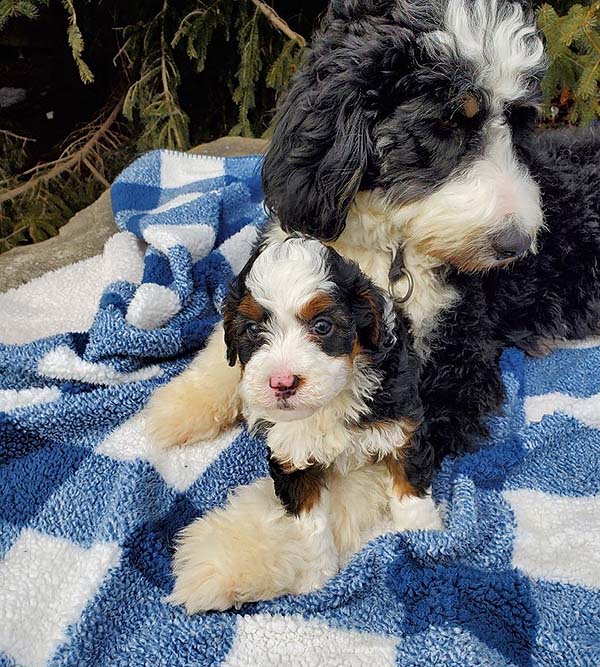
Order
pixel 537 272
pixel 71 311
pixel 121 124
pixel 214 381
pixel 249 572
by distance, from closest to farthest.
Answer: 1. pixel 249 572
2. pixel 214 381
3. pixel 537 272
4. pixel 71 311
5. pixel 121 124

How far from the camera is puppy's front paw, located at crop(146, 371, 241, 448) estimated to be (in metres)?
2.30

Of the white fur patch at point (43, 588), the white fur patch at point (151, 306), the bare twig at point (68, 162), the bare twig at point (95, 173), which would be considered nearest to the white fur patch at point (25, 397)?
the white fur patch at point (151, 306)

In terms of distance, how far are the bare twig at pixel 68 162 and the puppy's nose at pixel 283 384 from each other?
3087 millimetres

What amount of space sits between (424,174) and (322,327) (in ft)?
1.91

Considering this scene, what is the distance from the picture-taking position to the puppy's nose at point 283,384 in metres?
1.58

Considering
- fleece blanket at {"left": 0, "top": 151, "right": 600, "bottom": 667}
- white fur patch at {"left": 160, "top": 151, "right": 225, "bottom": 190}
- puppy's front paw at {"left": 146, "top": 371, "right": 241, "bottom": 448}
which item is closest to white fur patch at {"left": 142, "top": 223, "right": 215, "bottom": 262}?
fleece blanket at {"left": 0, "top": 151, "right": 600, "bottom": 667}

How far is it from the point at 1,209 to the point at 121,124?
109 cm

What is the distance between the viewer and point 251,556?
1.79 metres

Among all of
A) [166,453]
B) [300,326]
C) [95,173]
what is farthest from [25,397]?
[95,173]

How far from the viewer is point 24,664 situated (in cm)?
162

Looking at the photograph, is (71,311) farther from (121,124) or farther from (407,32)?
(121,124)

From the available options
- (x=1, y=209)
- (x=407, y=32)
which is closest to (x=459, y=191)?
(x=407, y=32)

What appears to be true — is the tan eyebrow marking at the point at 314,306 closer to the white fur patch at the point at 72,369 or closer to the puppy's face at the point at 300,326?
the puppy's face at the point at 300,326

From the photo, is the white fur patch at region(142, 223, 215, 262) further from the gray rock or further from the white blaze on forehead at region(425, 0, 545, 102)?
the white blaze on forehead at region(425, 0, 545, 102)
